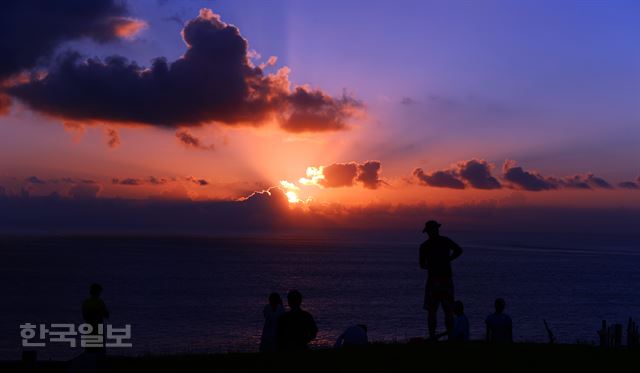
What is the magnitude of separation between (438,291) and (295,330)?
406 centimetres

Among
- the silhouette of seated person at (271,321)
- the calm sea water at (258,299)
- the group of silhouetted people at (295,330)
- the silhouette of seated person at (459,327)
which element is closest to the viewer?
the group of silhouetted people at (295,330)

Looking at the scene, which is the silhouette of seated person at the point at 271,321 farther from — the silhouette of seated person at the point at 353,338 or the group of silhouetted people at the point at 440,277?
the group of silhouetted people at the point at 440,277

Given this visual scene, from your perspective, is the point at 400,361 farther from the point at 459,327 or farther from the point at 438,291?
the point at 459,327

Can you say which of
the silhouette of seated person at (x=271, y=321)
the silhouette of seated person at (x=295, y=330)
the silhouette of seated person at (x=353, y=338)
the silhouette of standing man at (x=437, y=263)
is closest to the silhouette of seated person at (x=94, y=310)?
the silhouette of seated person at (x=271, y=321)

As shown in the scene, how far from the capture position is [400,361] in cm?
1433

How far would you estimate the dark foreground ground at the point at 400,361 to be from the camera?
13766mm

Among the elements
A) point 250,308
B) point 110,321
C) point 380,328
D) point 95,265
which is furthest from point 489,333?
point 95,265

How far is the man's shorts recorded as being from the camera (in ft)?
54.3

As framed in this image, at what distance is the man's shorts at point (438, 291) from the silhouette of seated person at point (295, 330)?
3.51m

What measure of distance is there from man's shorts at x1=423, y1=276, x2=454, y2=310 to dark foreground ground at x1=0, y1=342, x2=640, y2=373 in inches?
43.4

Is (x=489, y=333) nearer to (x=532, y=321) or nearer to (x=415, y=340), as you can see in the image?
(x=415, y=340)

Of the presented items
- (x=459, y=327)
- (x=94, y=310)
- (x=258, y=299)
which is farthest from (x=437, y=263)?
(x=258, y=299)

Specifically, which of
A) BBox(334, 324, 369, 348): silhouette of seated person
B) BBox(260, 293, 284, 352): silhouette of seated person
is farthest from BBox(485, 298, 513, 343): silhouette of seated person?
BBox(260, 293, 284, 352): silhouette of seated person

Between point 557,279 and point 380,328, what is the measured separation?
291 feet
